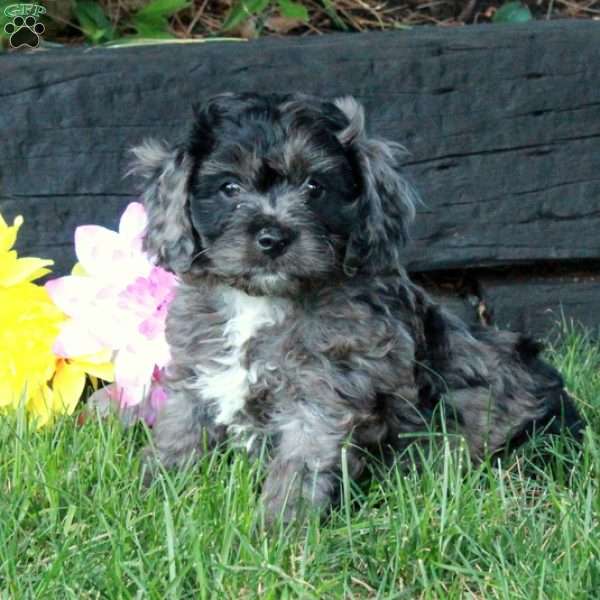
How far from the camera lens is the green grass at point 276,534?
2.96 metres

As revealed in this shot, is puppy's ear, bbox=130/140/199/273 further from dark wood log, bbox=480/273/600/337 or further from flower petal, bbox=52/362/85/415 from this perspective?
dark wood log, bbox=480/273/600/337

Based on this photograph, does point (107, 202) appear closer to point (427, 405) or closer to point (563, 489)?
point (427, 405)

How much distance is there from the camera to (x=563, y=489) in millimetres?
3611

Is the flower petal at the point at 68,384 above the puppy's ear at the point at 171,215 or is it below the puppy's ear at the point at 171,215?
below

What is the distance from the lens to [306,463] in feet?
11.8

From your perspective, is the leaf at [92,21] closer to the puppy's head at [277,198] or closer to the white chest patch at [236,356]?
the puppy's head at [277,198]

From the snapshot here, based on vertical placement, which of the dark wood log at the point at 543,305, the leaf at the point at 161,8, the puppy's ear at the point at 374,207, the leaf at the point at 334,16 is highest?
the puppy's ear at the point at 374,207

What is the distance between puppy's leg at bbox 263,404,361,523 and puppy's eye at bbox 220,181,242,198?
64 centimetres

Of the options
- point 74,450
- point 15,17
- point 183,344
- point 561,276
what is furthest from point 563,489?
point 15,17

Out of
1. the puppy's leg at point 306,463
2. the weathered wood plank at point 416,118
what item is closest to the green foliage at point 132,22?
the weathered wood plank at point 416,118

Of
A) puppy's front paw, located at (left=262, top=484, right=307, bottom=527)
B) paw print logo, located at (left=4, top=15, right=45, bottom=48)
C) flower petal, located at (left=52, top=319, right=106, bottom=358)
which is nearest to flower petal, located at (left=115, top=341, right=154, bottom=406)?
flower petal, located at (left=52, top=319, right=106, bottom=358)

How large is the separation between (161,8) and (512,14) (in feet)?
5.35

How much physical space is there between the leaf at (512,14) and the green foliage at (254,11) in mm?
912

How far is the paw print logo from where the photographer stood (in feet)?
17.0
